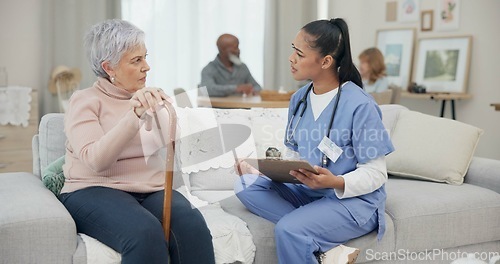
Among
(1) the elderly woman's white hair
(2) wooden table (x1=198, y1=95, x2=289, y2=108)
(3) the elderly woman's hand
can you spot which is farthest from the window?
(3) the elderly woman's hand

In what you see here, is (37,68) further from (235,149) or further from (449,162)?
(449,162)

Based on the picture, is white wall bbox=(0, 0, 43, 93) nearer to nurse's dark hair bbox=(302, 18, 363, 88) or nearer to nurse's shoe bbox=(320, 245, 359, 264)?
nurse's dark hair bbox=(302, 18, 363, 88)

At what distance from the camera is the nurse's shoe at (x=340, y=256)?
2.19 metres

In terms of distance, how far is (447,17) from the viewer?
5.69 meters

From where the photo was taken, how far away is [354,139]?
7.40ft

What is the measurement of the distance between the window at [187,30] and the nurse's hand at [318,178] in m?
3.84

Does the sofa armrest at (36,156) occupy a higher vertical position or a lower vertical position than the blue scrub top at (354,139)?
lower

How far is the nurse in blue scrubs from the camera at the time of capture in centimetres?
219

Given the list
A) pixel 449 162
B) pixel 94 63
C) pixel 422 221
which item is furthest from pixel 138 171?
pixel 449 162

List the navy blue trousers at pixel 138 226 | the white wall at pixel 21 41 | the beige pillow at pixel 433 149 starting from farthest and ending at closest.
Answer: the white wall at pixel 21 41 < the beige pillow at pixel 433 149 < the navy blue trousers at pixel 138 226

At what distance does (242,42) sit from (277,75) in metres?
0.50

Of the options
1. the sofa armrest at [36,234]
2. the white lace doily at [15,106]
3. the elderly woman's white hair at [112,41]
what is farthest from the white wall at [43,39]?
the sofa armrest at [36,234]

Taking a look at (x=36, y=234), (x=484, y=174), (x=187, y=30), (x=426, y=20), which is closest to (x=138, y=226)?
(x=36, y=234)

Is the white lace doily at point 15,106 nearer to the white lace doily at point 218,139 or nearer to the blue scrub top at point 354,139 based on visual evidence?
the white lace doily at point 218,139
